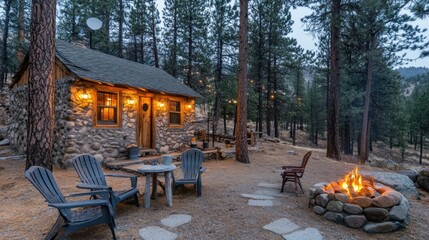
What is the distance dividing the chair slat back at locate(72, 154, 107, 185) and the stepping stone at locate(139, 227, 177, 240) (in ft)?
4.63

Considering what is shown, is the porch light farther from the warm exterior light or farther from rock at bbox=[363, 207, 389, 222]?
rock at bbox=[363, 207, 389, 222]

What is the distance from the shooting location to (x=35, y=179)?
254 centimetres

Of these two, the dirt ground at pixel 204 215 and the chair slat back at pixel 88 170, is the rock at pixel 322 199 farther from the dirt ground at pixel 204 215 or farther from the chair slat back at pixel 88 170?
the chair slat back at pixel 88 170

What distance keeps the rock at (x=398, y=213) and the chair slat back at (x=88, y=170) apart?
4.34m

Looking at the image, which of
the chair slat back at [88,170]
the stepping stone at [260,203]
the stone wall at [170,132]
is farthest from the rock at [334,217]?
the stone wall at [170,132]

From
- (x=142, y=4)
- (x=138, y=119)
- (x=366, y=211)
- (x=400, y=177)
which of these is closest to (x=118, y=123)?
(x=138, y=119)

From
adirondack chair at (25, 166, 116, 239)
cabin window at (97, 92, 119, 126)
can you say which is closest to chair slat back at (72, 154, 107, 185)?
adirondack chair at (25, 166, 116, 239)

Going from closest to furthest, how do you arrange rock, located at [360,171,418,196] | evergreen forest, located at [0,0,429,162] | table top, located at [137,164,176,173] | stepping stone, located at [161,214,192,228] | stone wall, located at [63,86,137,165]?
stepping stone, located at [161,214,192,228], table top, located at [137,164,176,173], rock, located at [360,171,418,196], stone wall, located at [63,86,137,165], evergreen forest, located at [0,0,429,162]

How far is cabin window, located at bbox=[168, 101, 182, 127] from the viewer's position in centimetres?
916

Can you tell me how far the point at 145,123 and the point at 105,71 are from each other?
7.22 feet

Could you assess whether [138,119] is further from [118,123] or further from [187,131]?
[187,131]

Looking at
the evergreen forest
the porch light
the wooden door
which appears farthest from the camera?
the evergreen forest

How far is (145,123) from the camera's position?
834 centimetres

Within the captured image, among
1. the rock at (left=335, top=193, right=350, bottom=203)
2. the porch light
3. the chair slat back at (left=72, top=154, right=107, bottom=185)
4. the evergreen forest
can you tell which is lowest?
the rock at (left=335, top=193, right=350, bottom=203)
